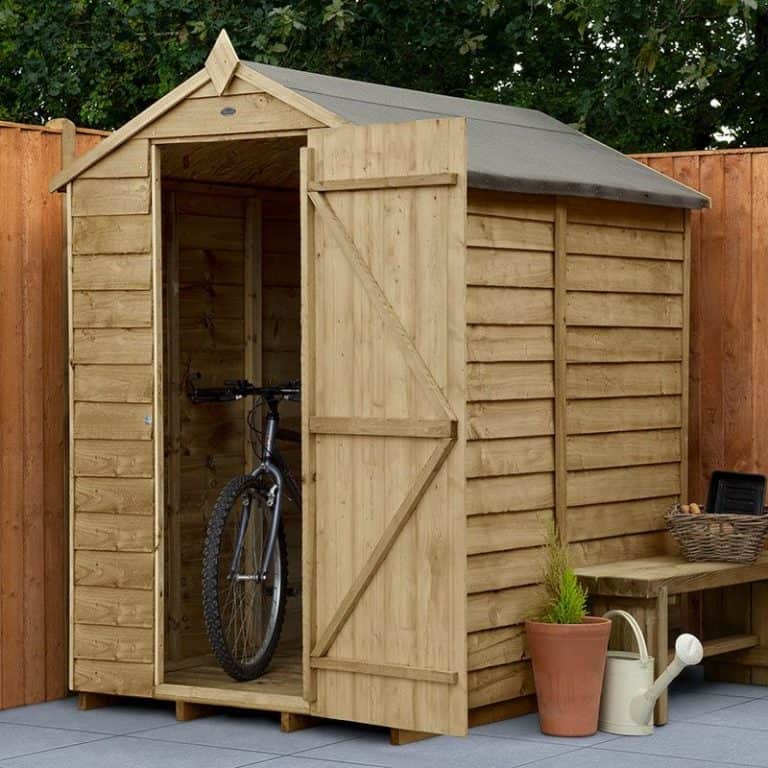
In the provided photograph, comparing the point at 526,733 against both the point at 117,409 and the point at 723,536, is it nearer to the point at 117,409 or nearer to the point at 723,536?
the point at 723,536

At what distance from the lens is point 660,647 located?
7.59 metres

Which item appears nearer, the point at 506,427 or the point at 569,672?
the point at 569,672

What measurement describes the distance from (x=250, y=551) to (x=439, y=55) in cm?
680

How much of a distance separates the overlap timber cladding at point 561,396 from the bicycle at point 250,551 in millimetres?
1106

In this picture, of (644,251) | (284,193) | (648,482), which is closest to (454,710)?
(648,482)

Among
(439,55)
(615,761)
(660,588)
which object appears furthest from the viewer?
(439,55)

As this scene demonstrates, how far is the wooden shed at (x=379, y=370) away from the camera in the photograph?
279 inches

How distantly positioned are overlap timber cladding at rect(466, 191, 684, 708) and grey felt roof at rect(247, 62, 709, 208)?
0.11m

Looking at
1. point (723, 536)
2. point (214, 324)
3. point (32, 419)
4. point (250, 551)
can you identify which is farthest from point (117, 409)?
point (723, 536)

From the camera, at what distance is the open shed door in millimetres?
7000

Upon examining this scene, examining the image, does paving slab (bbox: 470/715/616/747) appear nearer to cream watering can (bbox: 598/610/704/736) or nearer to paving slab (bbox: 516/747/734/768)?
cream watering can (bbox: 598/610/704/736)

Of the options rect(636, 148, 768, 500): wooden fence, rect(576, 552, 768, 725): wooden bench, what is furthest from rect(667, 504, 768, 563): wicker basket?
Result: rect(636, 148, 768, 500): wooden fence

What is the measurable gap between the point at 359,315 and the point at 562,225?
1.09 metres

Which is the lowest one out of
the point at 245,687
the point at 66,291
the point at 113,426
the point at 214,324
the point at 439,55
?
the point at 245,687
